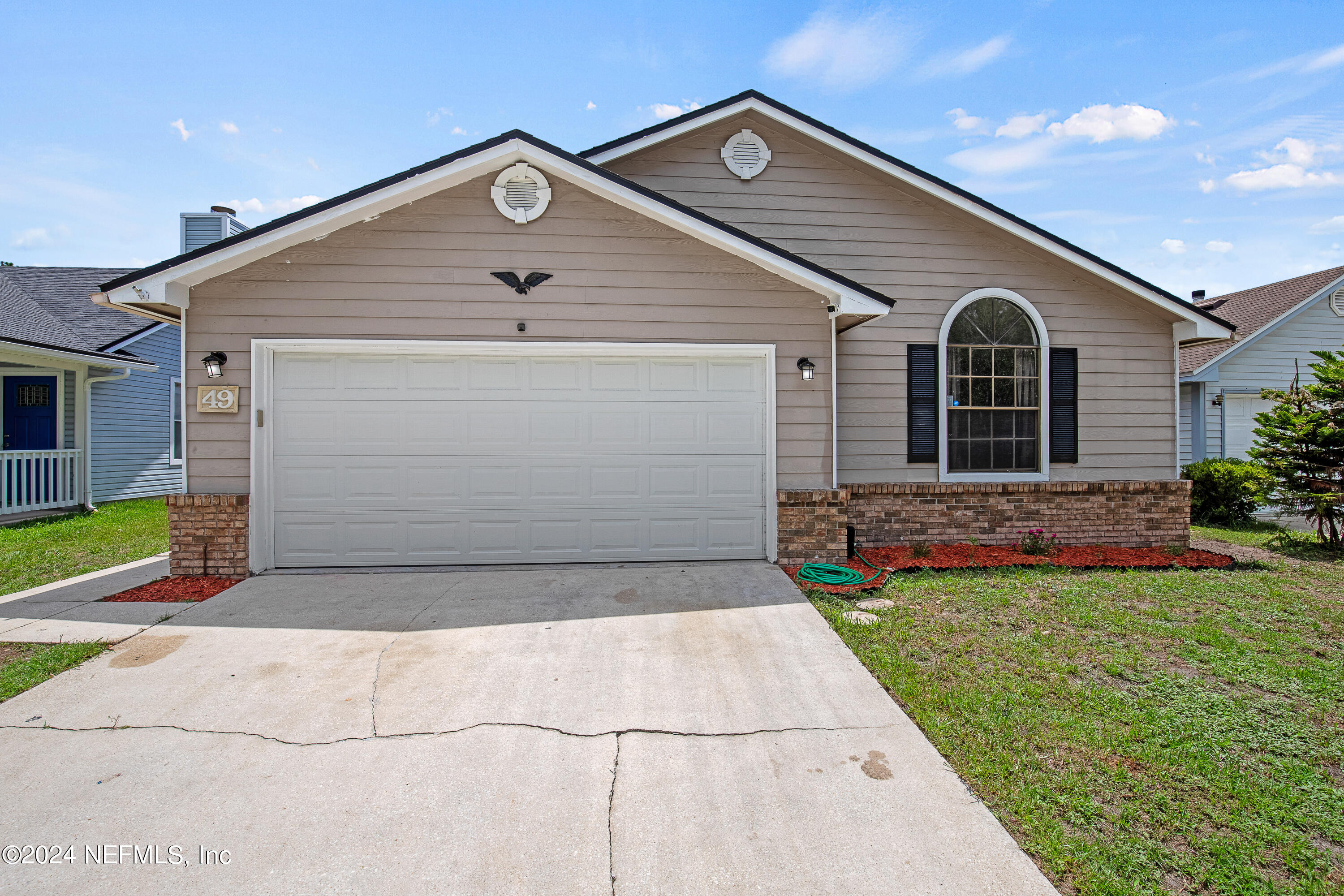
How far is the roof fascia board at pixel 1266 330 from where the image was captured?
12578 mm

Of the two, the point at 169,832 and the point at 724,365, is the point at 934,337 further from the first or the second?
the point at 169,832

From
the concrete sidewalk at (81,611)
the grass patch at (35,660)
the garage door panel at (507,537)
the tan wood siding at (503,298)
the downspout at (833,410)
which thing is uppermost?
the tan wood siding at (503,298)

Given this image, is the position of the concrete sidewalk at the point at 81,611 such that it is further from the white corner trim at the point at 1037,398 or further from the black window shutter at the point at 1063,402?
the black window shutter at the point at 1063,402

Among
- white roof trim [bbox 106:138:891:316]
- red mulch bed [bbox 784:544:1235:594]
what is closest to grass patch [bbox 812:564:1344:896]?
red mulch bed [bbox 784:544:1235:594]

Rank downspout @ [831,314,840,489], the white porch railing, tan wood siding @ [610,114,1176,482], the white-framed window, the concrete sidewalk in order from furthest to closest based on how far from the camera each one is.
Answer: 1. the white-framed window
2. the white porch railing
3. tan wood siding @ [610,114,1176,482]
4. downspout @ [831,314,840,489]
5. the concrete sidewalk

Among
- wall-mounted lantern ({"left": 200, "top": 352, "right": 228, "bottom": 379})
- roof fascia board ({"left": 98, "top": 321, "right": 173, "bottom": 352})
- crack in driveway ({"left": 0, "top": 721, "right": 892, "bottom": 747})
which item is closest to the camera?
crack in driveway ({"left": 0, "top": 721, "right": 892, "bottom": 747})

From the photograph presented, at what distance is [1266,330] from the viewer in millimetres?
12820

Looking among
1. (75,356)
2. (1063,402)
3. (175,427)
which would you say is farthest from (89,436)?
(1063,402)

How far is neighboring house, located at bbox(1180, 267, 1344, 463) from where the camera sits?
12.8 m

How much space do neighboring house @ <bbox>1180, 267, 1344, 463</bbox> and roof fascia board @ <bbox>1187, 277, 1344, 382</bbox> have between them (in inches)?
0.5

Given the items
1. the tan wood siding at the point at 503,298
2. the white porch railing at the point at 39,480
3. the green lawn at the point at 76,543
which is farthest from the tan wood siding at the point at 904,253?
the white porch railing at the point at 39,480

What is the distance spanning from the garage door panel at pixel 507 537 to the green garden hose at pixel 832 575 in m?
0.63

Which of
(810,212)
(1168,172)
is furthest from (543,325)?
(1168,172)

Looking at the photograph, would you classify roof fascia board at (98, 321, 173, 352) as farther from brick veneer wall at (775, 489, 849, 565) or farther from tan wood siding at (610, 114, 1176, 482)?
brick veneer wall at (775, 489, 849, 565)
